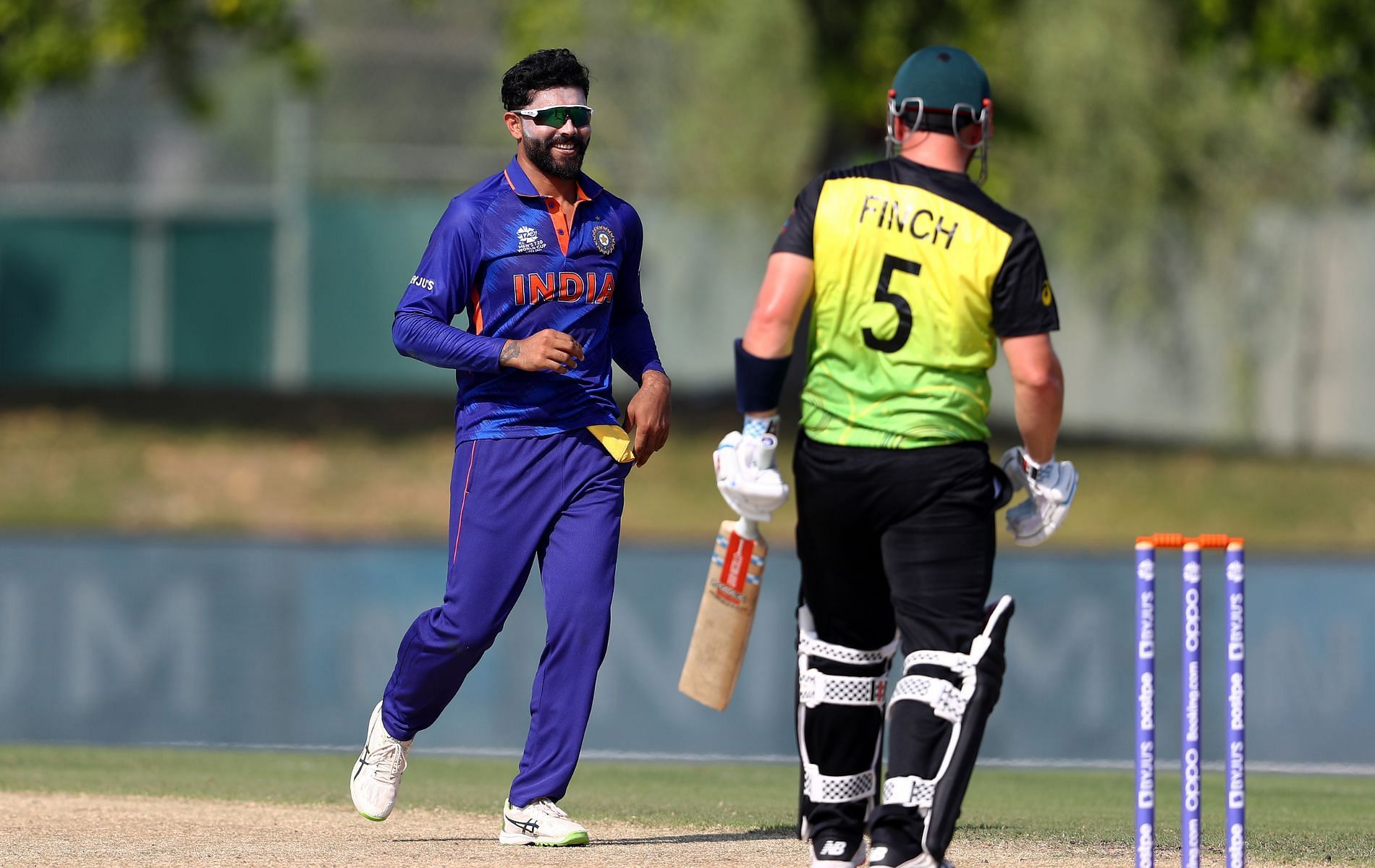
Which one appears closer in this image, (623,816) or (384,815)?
(384,815)

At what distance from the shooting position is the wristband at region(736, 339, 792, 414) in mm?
4859

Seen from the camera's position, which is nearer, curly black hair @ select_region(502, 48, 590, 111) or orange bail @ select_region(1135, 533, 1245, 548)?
orange bail @ select_region(1135, 533, 1245, 548)

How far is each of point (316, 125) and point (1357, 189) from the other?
11.6 m

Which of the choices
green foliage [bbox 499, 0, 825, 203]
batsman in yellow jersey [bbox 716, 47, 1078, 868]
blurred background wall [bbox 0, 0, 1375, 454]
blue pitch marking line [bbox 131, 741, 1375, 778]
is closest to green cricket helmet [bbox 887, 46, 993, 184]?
batsman in yellow jersey [bbox 716, 47, 1078, 868]

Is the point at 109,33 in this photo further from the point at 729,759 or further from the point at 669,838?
the point at 669,838

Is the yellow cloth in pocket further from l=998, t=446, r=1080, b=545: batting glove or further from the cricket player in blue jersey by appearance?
l=998, t=446, r=1080, b=545: batting glove

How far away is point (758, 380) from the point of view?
4867 millimetres

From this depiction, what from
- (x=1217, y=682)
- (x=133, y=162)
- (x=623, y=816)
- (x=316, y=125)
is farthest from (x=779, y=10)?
(x=623, y=816)

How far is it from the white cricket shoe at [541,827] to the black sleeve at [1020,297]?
184cm

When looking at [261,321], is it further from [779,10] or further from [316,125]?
[779,10]

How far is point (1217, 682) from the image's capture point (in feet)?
40.7

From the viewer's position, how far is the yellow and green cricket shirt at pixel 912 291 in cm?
474

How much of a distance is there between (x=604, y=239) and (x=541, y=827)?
1.59m

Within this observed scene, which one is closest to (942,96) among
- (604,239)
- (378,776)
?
(604,239)
